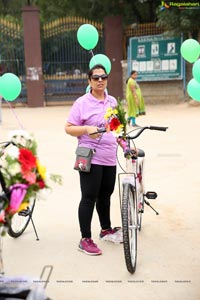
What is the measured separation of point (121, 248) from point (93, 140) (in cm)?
101

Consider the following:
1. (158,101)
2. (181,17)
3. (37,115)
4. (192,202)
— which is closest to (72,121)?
(192,202)

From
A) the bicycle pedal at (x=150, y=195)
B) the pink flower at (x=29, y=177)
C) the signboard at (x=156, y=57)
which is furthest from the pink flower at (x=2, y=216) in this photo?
the signboard at (x=156, y=57)

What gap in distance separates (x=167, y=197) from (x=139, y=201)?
1.44 meters

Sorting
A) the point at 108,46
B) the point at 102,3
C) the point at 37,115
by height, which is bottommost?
the point at 37,115

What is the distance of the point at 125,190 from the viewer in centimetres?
357

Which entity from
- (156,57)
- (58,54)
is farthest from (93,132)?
(58,54)

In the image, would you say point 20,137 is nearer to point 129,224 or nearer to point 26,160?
point 26,160

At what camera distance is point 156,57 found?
17.9 metres

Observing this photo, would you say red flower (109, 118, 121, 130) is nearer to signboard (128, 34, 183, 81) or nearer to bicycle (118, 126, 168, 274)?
bicycle (118, 126, 168, 274)

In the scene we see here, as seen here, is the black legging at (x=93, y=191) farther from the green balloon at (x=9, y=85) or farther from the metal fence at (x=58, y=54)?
the metal fence at (x=58, y=54)

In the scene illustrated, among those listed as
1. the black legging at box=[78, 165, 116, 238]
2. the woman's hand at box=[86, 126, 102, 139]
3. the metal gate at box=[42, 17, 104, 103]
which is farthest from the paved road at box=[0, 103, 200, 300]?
the metal gate at box=[42, 17, 104, 103]

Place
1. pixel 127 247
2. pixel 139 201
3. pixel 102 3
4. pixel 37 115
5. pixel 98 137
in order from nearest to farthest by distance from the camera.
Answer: pixel 127 247 < pixel 98 137 < pixel 139 201 < pixel 37 115 < pixel 102 3

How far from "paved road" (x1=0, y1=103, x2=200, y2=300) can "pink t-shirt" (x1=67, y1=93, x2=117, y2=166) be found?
2.80ft

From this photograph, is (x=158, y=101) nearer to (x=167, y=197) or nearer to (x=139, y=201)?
(x=167, y=197)
